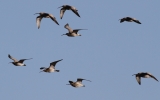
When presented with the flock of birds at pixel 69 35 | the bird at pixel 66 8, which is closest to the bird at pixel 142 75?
the flock of birds at pixel 69 35

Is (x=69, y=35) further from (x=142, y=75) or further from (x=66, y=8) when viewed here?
(x=142, y=75)

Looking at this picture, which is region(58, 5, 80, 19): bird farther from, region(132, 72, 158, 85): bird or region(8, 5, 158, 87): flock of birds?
region(132, 72, 158, 85): bird

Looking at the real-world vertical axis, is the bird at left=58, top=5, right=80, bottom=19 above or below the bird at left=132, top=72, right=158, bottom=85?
above

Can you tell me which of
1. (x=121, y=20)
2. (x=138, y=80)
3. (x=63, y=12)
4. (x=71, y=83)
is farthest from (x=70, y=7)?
(x=138, y=80)

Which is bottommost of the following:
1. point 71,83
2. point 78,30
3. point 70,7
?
point 71,83

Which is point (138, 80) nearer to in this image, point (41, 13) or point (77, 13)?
point (77, 13)

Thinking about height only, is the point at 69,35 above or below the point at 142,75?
above

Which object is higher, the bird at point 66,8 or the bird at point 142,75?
the bird at point 66,8

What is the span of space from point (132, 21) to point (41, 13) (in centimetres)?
1077

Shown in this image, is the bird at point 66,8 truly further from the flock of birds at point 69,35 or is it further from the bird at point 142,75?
the bird at point 142,75

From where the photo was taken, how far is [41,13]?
43.9 metres

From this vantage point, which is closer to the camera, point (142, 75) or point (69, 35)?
point (142, 75)

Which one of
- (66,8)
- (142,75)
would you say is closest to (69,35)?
(66,8)

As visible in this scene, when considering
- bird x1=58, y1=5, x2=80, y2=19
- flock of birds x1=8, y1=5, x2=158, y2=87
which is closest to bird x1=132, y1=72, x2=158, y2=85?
flock of birds x1=8, y1=5, x2=158, y2=87
